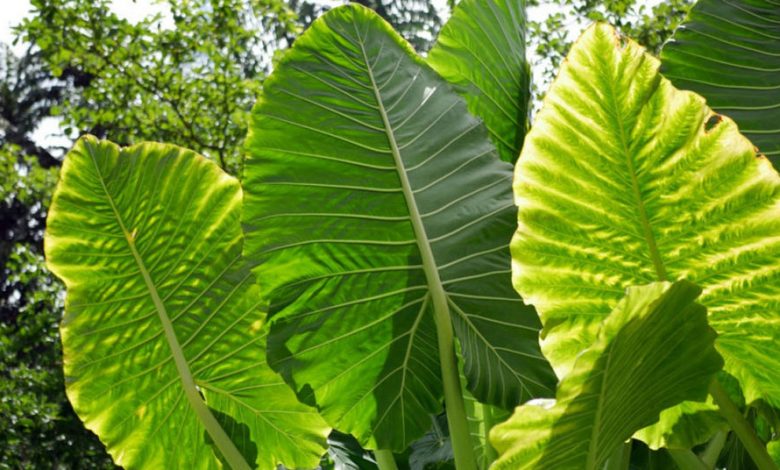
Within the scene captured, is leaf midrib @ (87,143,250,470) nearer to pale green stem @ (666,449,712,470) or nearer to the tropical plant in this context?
the tropical plant

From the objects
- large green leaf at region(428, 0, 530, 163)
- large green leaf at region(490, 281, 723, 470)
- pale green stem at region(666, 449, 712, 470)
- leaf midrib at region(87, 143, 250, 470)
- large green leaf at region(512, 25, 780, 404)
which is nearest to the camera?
large green leaf at region(490, 281, 723, 470)

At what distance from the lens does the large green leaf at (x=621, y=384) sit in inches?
26.0

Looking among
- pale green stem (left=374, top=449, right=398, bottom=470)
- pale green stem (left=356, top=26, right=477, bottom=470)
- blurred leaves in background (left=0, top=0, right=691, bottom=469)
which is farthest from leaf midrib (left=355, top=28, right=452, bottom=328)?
blurred leaves in background (left=0, top=0, right=691, bottom=469)

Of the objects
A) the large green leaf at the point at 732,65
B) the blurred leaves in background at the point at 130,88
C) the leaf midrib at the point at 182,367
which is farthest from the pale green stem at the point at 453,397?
the blurred leaves in background at the point at 130,88

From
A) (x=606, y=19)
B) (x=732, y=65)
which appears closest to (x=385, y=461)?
(x=732, y=65)

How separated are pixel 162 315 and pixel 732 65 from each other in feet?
2.57

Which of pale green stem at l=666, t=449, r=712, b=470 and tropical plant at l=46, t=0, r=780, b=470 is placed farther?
pale green stem at l=666, t=449, r=712, b=470

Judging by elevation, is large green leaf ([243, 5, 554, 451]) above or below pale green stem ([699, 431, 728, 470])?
above

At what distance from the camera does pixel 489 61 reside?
50.7 inches

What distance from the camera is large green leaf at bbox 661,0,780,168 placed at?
3.66ft

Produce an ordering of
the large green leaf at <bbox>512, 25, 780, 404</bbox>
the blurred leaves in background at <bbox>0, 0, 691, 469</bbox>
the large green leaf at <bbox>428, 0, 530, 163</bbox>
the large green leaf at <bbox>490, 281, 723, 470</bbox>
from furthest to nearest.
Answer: the blurred leaves in background at <bbox>0, 0, 691, 469</bbox> < the large green leaf at <bbox>428, 0, 530, 163</bbox> < the large green leaf at <bbox>512, 25, 780, 404</bbox> < the large green leaf at <bbox>490, 281, 723, 470</bbox>

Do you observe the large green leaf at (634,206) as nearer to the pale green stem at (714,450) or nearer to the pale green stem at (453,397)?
the pale green stem at (453,397)

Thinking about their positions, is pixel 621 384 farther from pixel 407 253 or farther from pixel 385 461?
pixel 385 461

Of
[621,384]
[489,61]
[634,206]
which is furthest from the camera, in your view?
[489,61]
